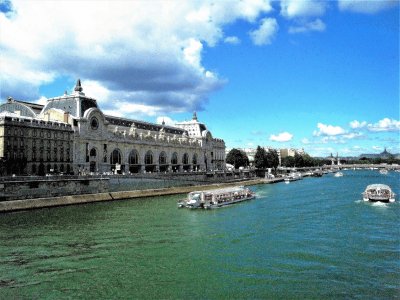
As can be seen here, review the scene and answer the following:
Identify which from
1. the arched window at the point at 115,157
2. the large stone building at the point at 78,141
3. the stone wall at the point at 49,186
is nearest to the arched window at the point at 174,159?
the large stone building at the point at 78,141

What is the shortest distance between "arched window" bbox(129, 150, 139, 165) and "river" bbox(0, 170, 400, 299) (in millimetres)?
50505

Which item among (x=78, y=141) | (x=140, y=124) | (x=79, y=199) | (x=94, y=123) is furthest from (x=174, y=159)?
(x=79, y=199)

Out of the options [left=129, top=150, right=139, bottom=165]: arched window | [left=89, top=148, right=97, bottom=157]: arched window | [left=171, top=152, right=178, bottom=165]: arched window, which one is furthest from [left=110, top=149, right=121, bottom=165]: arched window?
[left=171, top=152, right=178, bottom=165]: arched window

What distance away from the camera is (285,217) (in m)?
41.1

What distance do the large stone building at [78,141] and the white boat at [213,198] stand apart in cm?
2837

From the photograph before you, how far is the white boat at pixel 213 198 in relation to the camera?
50.1 metres

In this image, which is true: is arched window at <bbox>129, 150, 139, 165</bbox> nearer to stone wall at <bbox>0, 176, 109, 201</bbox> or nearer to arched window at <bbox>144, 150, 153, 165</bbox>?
arched window at <bbox>144, 150, 153, 165</bbox>

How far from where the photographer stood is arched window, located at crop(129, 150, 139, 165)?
93.1 meters

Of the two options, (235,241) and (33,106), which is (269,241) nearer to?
(235,241)

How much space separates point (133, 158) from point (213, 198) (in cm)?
4537

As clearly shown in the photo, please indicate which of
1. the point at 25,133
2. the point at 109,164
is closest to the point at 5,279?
the point at 25,133

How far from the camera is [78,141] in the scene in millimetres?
77000

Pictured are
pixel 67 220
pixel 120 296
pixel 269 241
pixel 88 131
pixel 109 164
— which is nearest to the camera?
pixel 120 296

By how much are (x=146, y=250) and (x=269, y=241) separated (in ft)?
28.2
